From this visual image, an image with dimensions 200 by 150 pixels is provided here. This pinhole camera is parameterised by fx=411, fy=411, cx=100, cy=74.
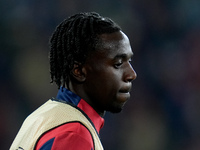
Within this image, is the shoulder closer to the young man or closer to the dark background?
the young man

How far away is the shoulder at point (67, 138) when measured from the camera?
3.41ft

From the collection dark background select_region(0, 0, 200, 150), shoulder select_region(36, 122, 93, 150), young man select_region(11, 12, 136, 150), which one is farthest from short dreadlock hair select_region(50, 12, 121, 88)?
dark background select_region(0, 0, 200, 150)

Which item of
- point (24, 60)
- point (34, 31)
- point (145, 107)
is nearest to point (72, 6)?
point (34, 31)

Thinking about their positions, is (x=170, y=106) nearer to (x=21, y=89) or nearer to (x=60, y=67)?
(x=21, y=89)

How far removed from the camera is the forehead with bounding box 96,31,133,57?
4.12 feet

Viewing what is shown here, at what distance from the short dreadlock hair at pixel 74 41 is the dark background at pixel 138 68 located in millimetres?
2361

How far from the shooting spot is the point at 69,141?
3.42ft

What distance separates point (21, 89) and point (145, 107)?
3.73 feet

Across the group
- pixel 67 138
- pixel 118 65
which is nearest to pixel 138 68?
pixel 118 65

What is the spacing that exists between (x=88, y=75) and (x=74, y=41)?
12 centimetres

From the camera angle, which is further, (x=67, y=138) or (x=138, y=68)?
(x=138, y=68)

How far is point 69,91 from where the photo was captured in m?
1.26

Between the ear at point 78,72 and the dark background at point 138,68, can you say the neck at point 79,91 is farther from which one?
the dark background at point 138,68

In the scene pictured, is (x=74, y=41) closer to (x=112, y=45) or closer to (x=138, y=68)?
(x=112, y=45)
